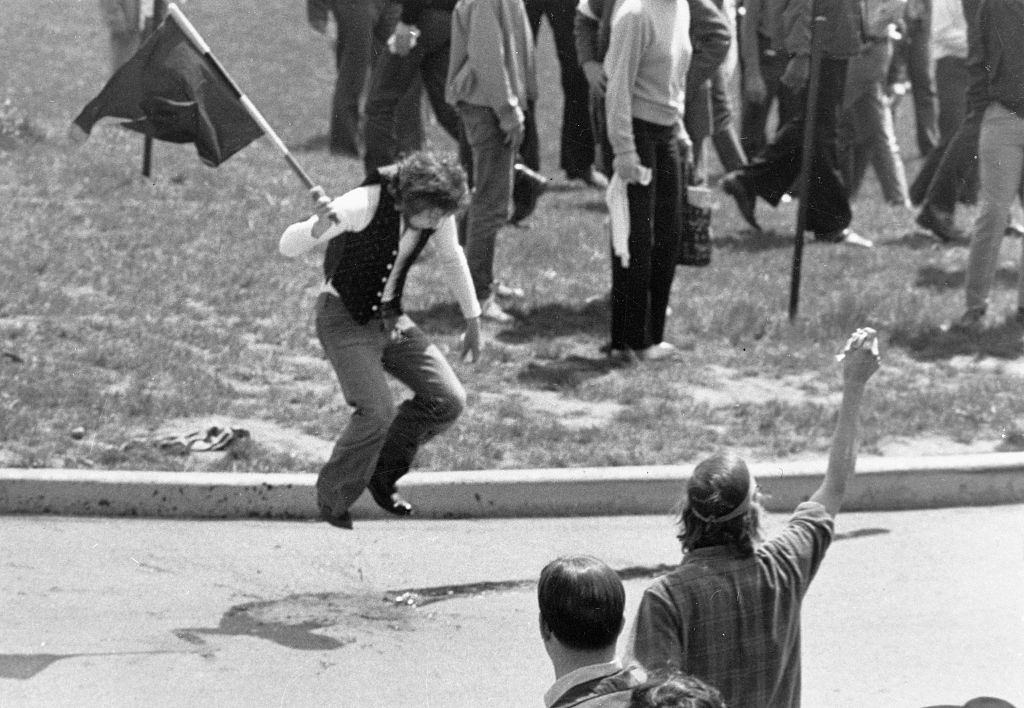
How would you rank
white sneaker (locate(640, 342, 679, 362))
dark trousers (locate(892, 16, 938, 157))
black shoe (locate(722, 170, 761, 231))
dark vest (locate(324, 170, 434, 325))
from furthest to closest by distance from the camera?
dark trousers (locate(892, 16, 938, 157)) → black shoe (locate(722, 170, 761, 231)) → white sneaker (locate(640, 342, 679, 362)) → dark vest (locate(324, 170, 434, 325))

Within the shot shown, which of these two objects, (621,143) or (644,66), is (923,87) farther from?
(621,143)

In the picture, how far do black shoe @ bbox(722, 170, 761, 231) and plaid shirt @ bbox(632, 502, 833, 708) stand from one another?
8459mm

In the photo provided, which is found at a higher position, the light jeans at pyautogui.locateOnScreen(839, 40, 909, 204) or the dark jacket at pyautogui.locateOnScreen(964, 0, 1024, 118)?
the dark jacket at pyautogui.locateOnScreen(964, 0, 1024, 118)

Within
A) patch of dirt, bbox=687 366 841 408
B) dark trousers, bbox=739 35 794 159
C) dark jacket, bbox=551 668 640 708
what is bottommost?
patch of dirt, bbox=687 366 841 408

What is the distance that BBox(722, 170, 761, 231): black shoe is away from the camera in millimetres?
12500

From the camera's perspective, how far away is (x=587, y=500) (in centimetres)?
786

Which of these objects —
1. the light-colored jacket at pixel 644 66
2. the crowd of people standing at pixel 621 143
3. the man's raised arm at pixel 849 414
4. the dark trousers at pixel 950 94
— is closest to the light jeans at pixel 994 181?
the crowd of people standing at pixel 621 143

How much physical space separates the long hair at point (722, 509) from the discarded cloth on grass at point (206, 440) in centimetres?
413

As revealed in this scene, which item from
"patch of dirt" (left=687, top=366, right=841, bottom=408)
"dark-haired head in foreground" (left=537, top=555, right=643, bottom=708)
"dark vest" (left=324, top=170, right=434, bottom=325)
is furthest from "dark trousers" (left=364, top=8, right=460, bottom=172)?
"dark-haired head in foreground" (left=537, top=555, right=643, bottom=708)

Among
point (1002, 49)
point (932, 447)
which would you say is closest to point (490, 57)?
point (1002, 49)

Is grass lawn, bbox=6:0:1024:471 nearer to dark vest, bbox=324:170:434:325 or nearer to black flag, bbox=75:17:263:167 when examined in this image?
dark vest, bbox=324:170:434:325

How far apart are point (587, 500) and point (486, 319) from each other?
2.55m

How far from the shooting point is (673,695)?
306 cm

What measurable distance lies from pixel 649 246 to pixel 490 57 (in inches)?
53.2
